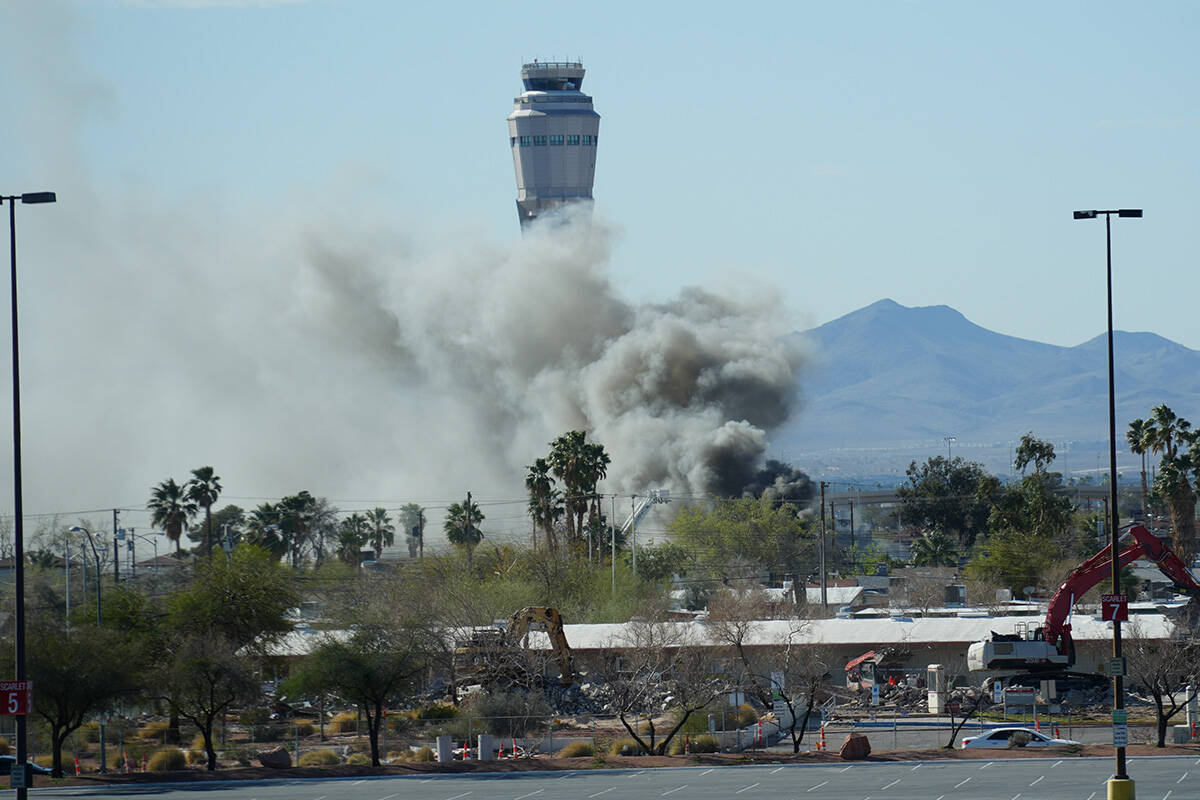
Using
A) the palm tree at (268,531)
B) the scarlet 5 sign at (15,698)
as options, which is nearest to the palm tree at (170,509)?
the palm tree at (268,531)

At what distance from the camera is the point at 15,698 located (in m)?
30.4

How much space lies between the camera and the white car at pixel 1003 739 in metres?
46.6

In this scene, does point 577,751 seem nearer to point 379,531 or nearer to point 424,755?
point 424,755

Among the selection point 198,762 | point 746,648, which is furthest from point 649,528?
point 198,762

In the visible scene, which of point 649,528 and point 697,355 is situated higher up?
point 697,355

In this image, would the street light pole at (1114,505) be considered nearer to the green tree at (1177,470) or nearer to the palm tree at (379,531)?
the green tree at (1177,470)

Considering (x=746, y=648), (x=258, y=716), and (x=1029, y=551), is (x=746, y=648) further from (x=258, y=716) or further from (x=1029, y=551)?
(x=1029, y=551)

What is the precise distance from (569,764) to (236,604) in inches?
730

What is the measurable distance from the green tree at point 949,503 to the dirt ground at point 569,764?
93.2m

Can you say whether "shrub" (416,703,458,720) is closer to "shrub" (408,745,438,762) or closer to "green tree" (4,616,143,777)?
"shrub" (408,745,438,762)

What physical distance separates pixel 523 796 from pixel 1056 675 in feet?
88.3

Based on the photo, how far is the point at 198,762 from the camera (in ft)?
162

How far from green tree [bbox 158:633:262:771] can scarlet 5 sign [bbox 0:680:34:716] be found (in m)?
18.5

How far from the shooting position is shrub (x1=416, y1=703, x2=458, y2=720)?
5853 centimetres
